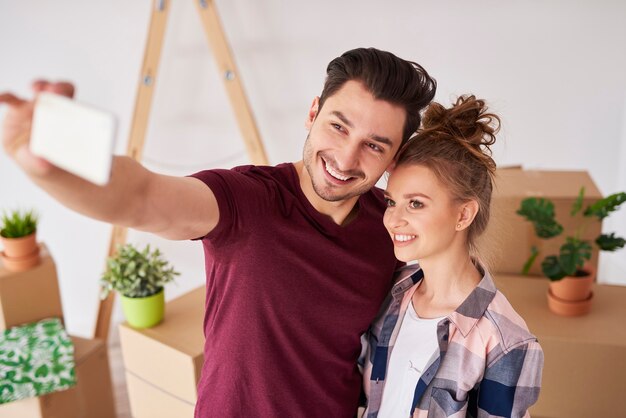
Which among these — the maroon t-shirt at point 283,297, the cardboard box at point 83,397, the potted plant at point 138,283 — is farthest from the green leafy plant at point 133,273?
the maroon t-shirt at point 283,297

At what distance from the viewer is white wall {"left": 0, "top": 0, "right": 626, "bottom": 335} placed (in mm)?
2605

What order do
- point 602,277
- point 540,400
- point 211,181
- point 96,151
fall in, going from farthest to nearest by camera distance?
1. point 602,277
2. point 540,400
3. point 211,181
4. point 96,151

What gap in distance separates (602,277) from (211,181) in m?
2.56

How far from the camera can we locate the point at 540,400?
5.85 ft

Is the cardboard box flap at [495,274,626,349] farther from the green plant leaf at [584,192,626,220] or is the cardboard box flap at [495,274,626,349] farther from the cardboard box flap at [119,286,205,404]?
the cardboard box flap at [119,286,205,404]

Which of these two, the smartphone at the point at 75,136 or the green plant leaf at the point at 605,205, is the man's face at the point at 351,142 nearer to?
the smartphone at the point at 75,136

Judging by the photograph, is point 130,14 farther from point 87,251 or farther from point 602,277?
point 602,277

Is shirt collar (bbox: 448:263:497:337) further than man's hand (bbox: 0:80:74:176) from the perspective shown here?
Yes

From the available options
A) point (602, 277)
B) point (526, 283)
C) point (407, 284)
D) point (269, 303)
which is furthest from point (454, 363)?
point (602, 277)

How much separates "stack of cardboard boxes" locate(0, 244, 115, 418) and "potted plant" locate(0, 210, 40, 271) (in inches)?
1.1

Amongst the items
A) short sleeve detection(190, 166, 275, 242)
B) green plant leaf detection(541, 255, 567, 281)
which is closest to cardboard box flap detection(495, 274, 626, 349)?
green plant leaf detection(541, 255, 567, 281)

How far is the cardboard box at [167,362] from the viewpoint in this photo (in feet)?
6.55

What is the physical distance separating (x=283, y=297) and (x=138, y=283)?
108cm

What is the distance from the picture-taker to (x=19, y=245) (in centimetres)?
222
